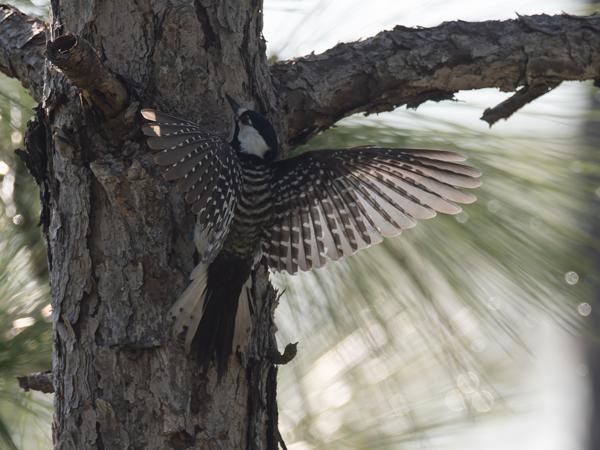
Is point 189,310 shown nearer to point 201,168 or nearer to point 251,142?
point 201,168

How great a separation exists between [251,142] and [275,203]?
0.20m

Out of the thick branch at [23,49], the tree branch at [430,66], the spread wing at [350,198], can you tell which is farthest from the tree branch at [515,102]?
Result: the thick branch at [23,49]

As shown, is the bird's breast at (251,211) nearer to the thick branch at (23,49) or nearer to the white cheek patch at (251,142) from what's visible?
the white cheek patch at (251,142)

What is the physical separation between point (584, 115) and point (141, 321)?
1.24m

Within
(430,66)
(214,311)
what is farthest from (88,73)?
(430,66)

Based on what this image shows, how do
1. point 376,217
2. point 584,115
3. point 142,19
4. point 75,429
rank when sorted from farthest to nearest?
point 584,115 → point 376,217 → point 142,19 → point 75,429

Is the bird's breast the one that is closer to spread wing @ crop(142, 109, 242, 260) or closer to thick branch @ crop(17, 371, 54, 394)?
spread wing @ crop(142, 109, 242, 260)

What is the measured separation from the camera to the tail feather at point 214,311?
1.91 metres

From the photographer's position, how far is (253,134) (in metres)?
2.14

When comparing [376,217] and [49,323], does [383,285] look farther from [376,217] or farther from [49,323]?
[49,323]

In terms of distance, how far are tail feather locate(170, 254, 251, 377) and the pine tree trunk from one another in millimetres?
28

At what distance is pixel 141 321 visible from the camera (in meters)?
1.90

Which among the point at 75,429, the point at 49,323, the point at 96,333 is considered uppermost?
the point at 49,323

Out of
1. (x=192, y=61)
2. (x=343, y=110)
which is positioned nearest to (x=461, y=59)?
(x=343, y=110)
